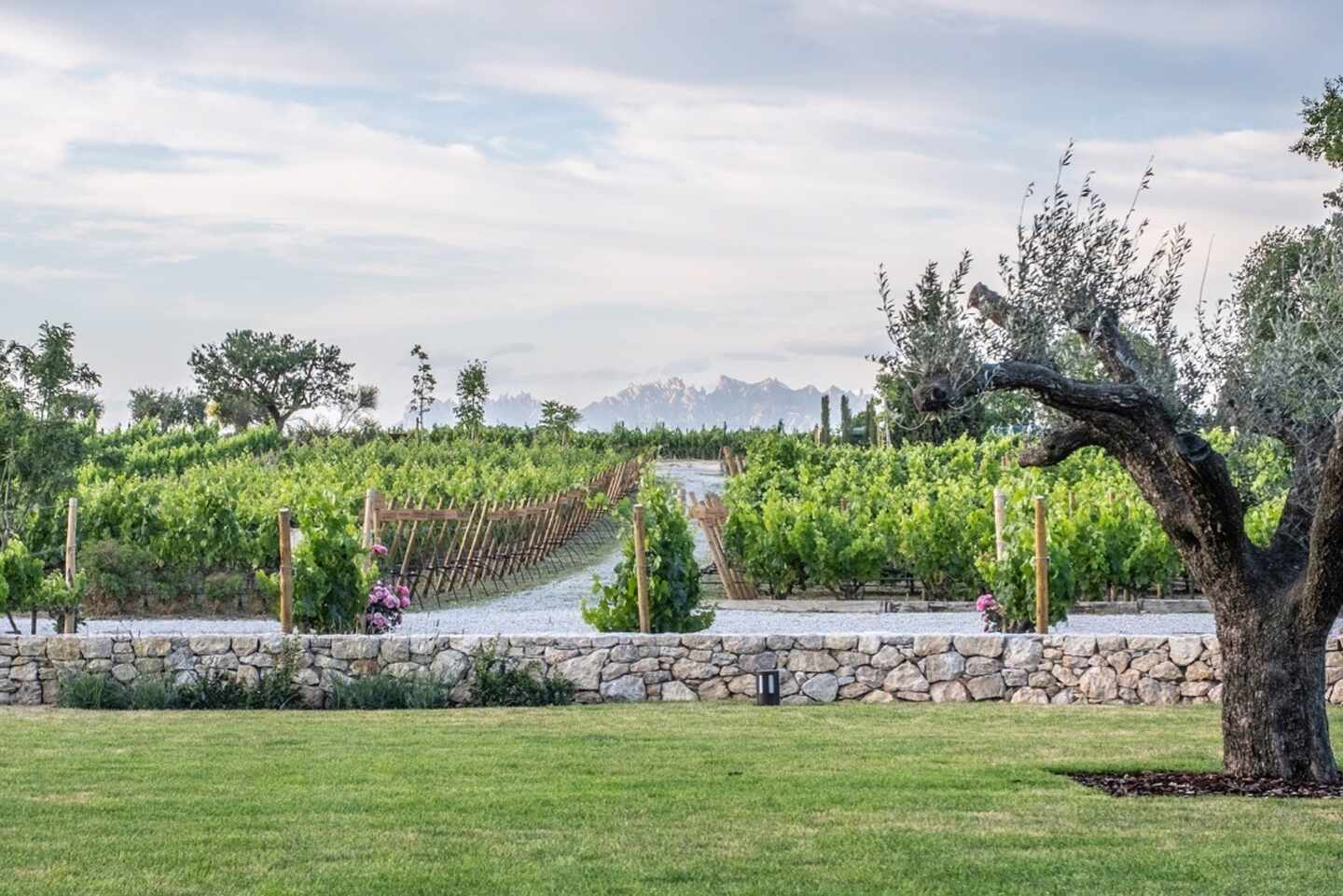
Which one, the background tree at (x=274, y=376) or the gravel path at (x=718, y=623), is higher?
the background tree at (x=274, y=376)

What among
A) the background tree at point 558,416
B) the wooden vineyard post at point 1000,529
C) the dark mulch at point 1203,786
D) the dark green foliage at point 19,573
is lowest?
the dark mulch at point 1203,786

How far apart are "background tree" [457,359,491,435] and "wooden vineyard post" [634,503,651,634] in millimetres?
48002

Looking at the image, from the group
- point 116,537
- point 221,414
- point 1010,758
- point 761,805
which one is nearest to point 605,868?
point 761,805

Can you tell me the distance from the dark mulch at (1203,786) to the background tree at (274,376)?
226 feet

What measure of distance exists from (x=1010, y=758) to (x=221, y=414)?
6990 centimetres

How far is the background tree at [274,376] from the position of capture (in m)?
75.2

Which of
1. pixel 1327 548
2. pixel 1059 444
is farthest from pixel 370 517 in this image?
pixel 1327 548

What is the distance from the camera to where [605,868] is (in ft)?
21.8

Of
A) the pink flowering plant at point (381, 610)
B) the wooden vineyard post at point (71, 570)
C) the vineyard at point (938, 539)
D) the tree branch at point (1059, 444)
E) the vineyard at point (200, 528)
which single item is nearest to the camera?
the tree branch at point (1059, 444)

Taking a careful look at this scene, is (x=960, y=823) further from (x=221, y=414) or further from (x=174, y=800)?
(x=221, y=414)

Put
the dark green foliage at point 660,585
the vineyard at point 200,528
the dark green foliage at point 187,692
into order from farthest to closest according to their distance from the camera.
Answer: the vineyard at point 200,528
the dark green foliage at point 660,585
the dark green foliage at point 187,692

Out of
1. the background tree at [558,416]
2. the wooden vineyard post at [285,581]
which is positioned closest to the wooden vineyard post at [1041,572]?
the wooden vineyard post at [285,581]

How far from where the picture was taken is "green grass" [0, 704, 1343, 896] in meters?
6.54

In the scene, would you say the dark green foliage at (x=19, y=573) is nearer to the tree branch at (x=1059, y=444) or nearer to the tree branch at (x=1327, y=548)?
the tree branch at (x=1059, y=444)
